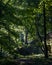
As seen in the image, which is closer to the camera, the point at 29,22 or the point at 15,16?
the point at 15,16

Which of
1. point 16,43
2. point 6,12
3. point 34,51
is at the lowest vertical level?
point 34,51

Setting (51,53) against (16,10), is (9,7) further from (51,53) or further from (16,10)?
(51,53)

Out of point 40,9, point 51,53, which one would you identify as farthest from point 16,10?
point 51,53

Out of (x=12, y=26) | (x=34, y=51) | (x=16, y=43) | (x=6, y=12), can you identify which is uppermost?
(x=6, y=12)

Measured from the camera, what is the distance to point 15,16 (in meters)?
15.1

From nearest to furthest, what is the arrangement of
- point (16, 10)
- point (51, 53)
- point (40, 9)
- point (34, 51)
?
point (16, 10)
point (40, 9)
point (51, 53)
point (34, 51)

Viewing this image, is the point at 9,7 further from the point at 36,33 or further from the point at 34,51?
the point at 34,51

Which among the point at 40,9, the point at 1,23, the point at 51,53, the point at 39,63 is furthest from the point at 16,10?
the point at 51,53

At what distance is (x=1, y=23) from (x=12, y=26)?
1.00m

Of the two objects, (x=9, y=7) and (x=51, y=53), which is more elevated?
(x=9, y=7)

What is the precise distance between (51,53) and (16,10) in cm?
2161

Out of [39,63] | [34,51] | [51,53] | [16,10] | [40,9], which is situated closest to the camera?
[16,10]

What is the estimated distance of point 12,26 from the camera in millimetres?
15055

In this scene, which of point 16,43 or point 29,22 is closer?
point 16,43
